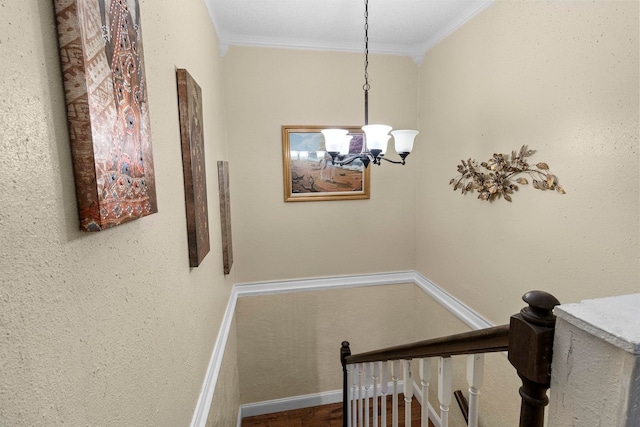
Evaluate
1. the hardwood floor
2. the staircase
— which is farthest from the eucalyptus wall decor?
the hardwood floor

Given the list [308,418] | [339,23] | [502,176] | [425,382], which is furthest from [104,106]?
[308,418]

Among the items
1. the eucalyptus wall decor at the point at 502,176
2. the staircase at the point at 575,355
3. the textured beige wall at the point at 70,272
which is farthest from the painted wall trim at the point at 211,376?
the eucalyptus wall decor at the point at 502,176

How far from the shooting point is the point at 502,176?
182 centimetres

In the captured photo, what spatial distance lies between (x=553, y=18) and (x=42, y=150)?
2114 mm

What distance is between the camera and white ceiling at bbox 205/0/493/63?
1.95 m

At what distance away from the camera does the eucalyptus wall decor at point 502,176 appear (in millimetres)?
1559

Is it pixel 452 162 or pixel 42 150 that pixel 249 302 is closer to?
pixel 452 162

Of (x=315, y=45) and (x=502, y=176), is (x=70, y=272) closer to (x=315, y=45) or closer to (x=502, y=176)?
(x=502, y=176)

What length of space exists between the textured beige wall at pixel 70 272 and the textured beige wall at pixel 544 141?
5.90 feet

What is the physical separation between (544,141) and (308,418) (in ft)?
9.58

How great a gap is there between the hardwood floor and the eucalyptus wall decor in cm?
211

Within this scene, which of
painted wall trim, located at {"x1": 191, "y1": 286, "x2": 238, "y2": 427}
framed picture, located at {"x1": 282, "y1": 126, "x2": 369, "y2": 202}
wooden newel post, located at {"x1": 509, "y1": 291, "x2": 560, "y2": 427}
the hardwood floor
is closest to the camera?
wooden newel post, located at {"x1": 509, "y1": 291, "x2": 560, "y2": 427}

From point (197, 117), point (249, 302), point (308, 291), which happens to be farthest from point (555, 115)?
point (249, 302)

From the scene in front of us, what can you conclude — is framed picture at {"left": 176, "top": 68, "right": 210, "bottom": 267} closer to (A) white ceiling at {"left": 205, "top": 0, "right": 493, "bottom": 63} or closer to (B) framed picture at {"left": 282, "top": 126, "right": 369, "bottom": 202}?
(A) white ceiling at {"left": 205, "top": 0, "right": 493, "bottom": 63}
